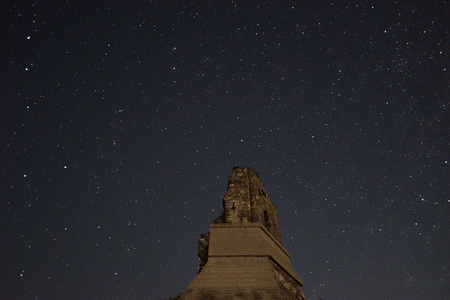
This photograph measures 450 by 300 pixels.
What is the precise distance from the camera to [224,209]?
9.95m

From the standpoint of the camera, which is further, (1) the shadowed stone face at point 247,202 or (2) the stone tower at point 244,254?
(1) the shadowed stone face at point 247,202

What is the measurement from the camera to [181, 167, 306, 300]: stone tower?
7980 millimetres

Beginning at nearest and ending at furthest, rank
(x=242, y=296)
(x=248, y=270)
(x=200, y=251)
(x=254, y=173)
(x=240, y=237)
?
1. (x=242, y=296)
2. (x=248, y=270)
3. (x=240, y=237)
4. (x=200, y=251)
5. (x=254, y=173)

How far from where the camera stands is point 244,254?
8.78 meters

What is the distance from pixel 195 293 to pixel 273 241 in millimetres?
3336

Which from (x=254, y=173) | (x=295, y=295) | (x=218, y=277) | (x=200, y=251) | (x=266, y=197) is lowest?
(x=295, y=295)

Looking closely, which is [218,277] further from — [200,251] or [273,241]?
[273,241]

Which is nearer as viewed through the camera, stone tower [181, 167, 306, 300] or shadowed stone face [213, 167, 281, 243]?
stone tower [181, 167, 306, 300]

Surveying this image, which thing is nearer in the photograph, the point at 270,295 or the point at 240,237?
the point at 270,295

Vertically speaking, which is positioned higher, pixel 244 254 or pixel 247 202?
pixel 247 202

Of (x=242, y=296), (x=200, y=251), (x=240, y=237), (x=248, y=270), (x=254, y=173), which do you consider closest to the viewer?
(x=242, y=296)

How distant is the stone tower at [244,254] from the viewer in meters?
7.98

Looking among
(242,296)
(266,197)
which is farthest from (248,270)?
(266,197)

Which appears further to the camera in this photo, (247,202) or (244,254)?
(247,202)
